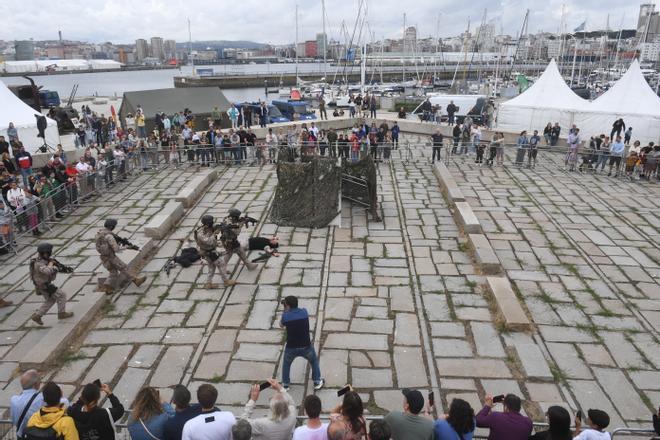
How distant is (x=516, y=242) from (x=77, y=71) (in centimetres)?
14010

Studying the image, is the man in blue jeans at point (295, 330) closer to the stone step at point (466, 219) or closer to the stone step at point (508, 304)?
the stone step at point (508, 304)

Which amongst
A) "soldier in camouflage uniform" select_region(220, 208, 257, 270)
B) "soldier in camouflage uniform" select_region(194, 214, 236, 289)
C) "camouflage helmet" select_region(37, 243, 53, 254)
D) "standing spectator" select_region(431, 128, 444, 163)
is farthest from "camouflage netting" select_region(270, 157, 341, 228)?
"standing spectator" select_region(431, 128, 444, 163)

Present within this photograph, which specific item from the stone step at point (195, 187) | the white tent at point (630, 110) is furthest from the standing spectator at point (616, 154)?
the stone step at point (195, 187)

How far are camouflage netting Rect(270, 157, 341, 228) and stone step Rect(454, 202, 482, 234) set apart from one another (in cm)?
255

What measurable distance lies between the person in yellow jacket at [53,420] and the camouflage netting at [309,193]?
666 cm

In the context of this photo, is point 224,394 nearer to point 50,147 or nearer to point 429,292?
point 429,292

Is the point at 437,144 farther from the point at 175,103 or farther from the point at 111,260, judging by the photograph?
the point at 175,103

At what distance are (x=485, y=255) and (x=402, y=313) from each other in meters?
2.23

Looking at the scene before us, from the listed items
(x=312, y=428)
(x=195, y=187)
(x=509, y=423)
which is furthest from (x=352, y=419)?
(x=195, y=187)

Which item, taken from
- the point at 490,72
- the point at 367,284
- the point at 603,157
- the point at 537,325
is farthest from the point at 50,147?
the point at 490,72

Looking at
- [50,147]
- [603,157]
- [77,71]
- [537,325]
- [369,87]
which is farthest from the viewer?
[77,71]

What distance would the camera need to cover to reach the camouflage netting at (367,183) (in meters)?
10.3

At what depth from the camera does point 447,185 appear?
11836 millimetres

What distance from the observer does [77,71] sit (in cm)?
12488
